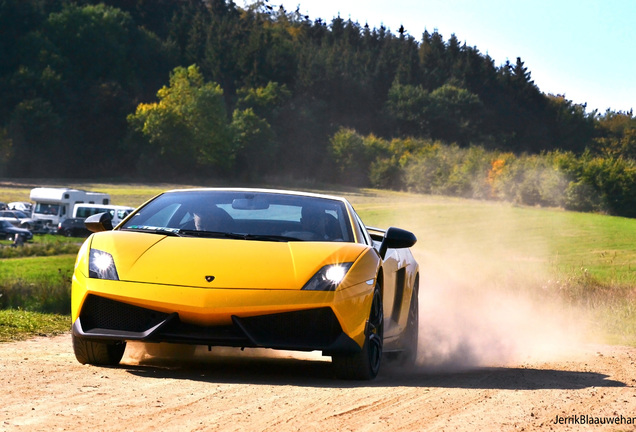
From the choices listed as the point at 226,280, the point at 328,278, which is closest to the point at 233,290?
the point at 226,280

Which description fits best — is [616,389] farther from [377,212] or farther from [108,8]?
[108,8]

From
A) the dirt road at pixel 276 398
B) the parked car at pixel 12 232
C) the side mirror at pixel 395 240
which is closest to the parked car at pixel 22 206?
the parked car at pixel 12 232

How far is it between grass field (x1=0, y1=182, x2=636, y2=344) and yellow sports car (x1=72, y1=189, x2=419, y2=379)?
361 inches

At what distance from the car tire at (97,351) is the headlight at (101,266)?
48 centimetres

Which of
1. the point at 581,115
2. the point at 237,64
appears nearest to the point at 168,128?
the point at 237,64

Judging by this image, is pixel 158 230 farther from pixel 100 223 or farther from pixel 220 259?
pixel 220 259

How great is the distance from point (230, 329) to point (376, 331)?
3.86 ft

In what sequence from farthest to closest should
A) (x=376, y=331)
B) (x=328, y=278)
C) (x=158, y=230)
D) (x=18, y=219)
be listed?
(x=18, y=219)
(x=158, y=230)
(x=376, y=331)
(x=328, y=278)

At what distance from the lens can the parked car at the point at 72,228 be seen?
→ 61250 mm

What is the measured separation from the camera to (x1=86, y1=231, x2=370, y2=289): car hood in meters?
6.79

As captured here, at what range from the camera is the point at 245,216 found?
8016mm

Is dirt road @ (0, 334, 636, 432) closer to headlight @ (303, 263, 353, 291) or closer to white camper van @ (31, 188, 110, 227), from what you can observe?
headlight @ (303, 263, 353, 291)

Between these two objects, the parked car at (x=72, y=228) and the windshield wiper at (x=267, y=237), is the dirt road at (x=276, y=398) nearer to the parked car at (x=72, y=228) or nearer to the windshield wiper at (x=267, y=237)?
the windshield wiper at (x=267, y=237)

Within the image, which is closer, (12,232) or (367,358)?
(367,358)
